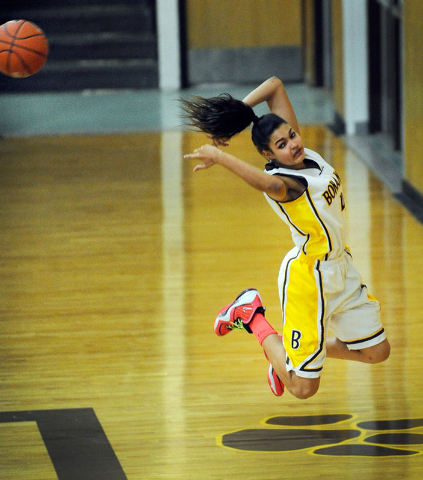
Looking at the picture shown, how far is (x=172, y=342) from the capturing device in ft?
13.6

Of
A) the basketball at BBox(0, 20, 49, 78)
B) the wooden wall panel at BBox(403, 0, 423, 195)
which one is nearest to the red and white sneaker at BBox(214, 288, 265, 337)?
the basketball at BBox(0, 20, 49, 78)

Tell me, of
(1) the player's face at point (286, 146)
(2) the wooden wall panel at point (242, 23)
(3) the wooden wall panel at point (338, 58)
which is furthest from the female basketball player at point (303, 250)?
(2) the wooden wall panel at point (242, 23)

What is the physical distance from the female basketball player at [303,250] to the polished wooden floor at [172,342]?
0.33 m

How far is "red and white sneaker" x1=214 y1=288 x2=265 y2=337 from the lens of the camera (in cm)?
332

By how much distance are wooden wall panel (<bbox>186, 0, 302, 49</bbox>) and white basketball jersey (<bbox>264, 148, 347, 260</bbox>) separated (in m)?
8.98

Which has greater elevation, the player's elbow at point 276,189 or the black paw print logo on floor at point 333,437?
the player's elbow at point 276,189

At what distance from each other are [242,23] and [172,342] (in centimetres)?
822

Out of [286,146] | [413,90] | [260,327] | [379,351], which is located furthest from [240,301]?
[413,90]

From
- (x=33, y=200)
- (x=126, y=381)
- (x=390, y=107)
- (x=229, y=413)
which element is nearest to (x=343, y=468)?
(x=229, y=413)

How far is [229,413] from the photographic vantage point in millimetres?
3406

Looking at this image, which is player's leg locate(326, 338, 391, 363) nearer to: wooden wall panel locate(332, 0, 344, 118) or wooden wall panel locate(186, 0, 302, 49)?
wooden wall panel locate(332, 0, 344, 118)

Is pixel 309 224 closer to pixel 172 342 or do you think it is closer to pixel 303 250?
pixel 303 250

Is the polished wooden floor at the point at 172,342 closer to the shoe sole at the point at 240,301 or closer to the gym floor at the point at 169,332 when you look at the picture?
the gym floor at the point at 169,332

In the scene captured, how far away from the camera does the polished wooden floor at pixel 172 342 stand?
10.2 feet
